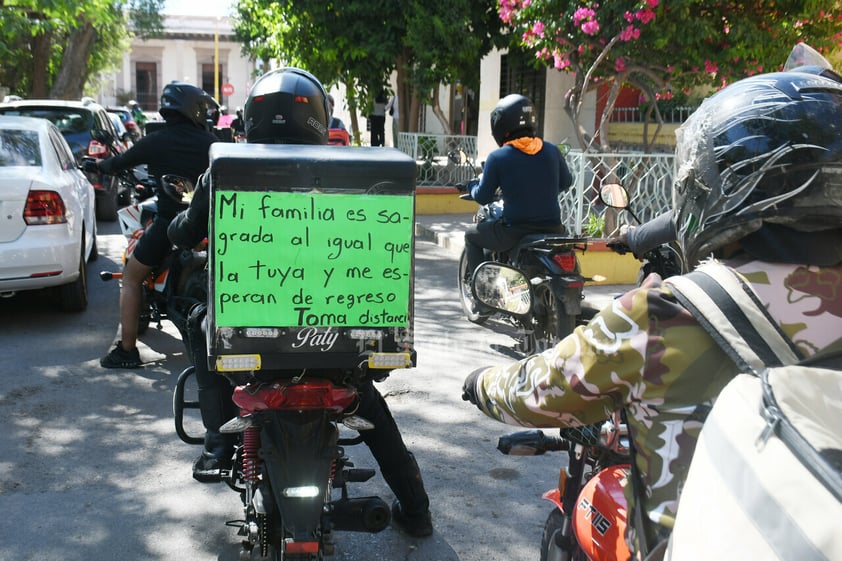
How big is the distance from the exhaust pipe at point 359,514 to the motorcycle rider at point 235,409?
1.22 feet

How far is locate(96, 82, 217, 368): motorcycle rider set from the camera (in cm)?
577

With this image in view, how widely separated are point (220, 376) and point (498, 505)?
57.1 inches

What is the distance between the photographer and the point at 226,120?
74.0 ft

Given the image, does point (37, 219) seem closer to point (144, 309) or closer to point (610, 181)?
point (144, 309)

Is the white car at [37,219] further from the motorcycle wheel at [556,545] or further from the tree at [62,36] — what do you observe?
the tree at [62,36]

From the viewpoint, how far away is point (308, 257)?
284cm

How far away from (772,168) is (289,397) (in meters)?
1.80

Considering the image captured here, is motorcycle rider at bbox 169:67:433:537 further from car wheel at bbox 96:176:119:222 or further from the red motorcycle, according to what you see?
car wheel at bbox 96:176:119:222

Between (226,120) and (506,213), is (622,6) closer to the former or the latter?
(506,213)

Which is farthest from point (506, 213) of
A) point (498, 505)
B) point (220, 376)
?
point (220, 376)

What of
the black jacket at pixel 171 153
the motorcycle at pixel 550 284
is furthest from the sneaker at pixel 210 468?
the black jacket at pixel 171 153

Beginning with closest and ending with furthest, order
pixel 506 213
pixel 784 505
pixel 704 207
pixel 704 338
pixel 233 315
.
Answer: pixel 784 505 → pixel 704 338 → pixel 704 207 → pixel 233 315 → pixel 506 213

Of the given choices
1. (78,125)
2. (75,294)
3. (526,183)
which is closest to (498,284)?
(526,183)

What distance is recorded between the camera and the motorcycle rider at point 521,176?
641 cm
